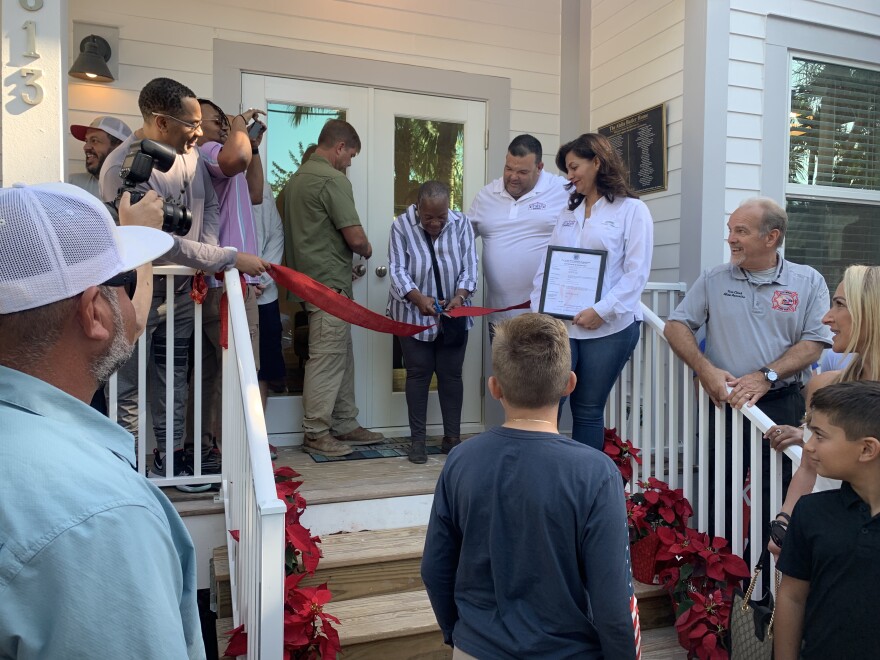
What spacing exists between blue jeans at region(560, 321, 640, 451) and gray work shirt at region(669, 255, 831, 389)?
17.8 inches

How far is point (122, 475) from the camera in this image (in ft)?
2.68

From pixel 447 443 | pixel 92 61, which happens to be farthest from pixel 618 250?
pixel 92 61

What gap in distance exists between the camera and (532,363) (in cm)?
169

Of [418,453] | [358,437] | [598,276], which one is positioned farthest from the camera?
[358,437]

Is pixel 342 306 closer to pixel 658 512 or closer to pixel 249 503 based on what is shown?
pixel 249 503

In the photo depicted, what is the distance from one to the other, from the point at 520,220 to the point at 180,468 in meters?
2.25

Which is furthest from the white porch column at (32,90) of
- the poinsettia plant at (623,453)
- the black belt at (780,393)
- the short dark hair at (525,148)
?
the black belt at (780,393)

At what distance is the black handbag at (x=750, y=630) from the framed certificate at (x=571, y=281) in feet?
4.98

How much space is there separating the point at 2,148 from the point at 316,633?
7.79ft

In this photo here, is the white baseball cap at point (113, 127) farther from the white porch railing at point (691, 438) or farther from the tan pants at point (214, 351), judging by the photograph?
the white porch railing at point (691, 438)

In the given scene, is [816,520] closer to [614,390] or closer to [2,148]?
[614,390]

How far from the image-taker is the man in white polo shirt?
4156 mm

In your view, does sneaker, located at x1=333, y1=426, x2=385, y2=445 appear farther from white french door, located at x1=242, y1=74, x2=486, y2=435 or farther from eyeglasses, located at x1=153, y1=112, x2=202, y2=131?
eyeglasses, located at x1=153, y1=112, x2=202, y2=131

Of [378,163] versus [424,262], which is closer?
[424,262]
